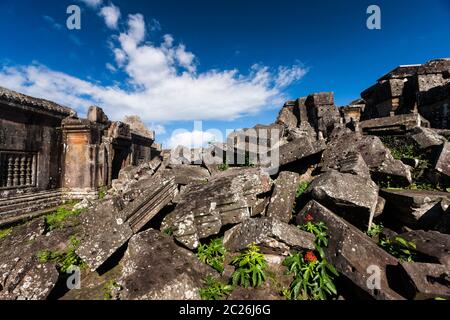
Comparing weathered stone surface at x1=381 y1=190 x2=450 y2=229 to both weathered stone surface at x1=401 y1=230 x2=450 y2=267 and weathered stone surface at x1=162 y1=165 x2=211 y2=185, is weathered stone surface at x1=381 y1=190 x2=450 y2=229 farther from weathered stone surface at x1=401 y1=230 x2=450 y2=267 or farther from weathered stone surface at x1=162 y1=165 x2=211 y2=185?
weathered stone surface at x1=162 y1=165 x2=211 y2=185

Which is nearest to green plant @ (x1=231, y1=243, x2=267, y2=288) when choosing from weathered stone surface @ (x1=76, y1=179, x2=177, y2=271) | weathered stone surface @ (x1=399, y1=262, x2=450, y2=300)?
weathered stone surface @ (x1=399, y1=262, x2=450, y2=300)

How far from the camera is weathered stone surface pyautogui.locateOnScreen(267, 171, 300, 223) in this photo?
4570 millimetres

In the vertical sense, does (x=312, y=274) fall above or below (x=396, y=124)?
below

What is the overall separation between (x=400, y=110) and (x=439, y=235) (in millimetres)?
9068

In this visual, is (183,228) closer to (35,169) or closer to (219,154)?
(219,154)

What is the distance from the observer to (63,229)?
5.05 metres

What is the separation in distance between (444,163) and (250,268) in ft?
16.8

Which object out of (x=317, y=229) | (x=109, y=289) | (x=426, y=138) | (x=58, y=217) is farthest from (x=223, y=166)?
(x=426, y=138)

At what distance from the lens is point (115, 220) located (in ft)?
13.8

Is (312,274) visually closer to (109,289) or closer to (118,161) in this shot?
(109,289)

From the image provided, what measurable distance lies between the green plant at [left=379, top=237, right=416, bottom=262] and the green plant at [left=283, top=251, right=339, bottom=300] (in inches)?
46.5

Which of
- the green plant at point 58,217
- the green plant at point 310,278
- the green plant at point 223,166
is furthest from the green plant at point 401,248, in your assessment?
the green plant at point 58,217

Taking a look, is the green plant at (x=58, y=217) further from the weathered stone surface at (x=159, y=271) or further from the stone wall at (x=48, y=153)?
the weathered stone surface at (x=159, y=271)

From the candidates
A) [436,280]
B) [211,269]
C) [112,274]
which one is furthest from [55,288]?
[436,280]
